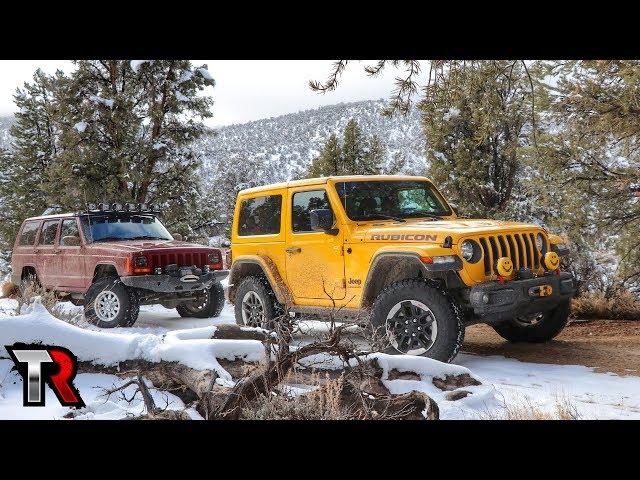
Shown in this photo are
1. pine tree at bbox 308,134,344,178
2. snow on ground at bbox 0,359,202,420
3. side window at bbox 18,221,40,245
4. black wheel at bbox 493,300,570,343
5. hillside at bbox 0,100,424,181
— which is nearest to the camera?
snow on ground at bbox 0,359,202,420

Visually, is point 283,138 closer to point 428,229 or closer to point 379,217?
point 379,217

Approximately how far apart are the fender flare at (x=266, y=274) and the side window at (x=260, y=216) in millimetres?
358

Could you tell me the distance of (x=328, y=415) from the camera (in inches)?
163

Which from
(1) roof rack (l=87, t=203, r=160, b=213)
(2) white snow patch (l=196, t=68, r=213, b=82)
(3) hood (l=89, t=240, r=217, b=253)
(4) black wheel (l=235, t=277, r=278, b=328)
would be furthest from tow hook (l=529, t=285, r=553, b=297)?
(2) white snow patch (l=196, t=68, r=213, b=82)

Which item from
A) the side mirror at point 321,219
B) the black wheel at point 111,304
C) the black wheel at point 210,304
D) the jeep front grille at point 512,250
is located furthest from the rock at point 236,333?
the black wheel at point 210,304

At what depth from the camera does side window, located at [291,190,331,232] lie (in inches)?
297

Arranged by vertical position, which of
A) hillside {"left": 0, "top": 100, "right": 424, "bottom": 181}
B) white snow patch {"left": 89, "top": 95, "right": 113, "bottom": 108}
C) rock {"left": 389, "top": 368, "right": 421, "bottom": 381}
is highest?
hillside {"left": 0, "top": 100, "right": 424, "bottom": 181}

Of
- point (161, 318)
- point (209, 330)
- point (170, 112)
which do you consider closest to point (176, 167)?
point (170, 112)

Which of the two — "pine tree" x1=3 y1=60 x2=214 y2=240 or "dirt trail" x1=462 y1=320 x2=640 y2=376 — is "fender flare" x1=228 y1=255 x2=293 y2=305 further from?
"pine tree" x1=3 y1=60 x2=214 y2=240

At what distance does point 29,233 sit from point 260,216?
16.8 ft

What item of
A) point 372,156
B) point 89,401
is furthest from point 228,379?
point 372,156

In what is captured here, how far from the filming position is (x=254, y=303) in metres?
8.26

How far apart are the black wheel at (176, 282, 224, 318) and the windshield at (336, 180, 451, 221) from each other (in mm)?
3645
